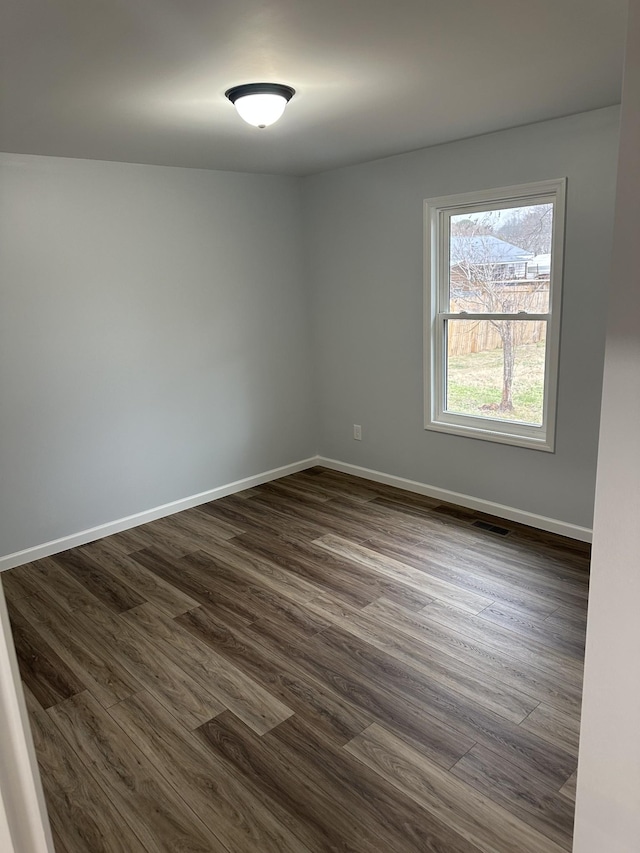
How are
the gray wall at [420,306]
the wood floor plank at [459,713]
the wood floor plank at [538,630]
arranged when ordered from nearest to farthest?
the wood floor plank at [459,713], the wood floor plank at [538,630], the gray wall at [420,306]

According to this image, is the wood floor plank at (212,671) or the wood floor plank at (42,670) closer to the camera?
the wood floor plank at (212,671)

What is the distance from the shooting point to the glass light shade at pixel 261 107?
7.99 ft

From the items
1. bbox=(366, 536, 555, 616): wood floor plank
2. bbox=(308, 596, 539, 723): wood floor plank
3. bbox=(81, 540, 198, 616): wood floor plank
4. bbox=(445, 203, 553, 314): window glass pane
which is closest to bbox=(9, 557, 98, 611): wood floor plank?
bbox=(81, 540, 198, 616): wood floor plank

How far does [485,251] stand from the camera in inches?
152

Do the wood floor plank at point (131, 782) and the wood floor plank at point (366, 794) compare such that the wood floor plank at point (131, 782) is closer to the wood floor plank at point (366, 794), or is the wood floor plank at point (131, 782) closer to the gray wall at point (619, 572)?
the wood floor plank at point (366, 794)

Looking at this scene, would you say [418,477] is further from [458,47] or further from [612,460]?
[612,460]

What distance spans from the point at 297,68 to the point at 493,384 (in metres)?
2.36

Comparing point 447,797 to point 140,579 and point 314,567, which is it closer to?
point 314,567

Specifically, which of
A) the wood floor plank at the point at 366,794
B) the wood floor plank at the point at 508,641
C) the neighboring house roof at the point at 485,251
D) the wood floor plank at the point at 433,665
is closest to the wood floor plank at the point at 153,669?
the wood floor plank at the point at 366,794

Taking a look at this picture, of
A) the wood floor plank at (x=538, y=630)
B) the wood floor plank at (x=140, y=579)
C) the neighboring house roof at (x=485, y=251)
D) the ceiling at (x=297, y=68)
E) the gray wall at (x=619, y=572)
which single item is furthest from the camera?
the neighboring house roof at (x=485, y=251)

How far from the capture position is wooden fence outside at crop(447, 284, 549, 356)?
3.63m

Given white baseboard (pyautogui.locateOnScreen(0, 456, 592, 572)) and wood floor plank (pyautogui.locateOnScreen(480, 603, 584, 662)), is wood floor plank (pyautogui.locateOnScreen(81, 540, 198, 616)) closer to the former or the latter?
white baseboard (pyautogui.locateOnScreen(0, 456, 592, 572))

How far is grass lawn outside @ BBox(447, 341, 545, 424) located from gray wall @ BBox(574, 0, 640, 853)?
2.67 metres

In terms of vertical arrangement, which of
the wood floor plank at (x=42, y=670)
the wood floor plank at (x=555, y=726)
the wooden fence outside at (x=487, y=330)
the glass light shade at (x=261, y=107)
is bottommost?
the wood floor plank at (x=555, y=726)
